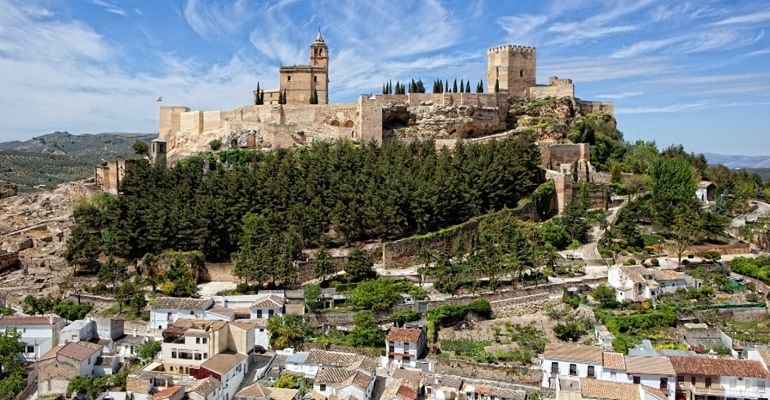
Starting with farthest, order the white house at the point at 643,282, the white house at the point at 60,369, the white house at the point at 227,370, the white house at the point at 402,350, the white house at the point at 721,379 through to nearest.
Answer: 1. the white house at the point at 643,282
2. the white house at the point at 402,350
3. the white house at the point at 60,369
4. the white house at the point at 227,370
5. the white house at the point at 721,379

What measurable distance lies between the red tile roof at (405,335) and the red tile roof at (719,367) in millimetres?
8033

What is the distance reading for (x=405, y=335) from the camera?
22.8 metres

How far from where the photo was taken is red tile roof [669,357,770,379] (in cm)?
1908

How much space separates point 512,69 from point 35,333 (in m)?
31.6

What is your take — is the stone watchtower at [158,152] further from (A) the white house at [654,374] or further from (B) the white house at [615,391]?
(A) the white house at [654,374]

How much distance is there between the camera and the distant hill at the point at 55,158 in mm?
88062

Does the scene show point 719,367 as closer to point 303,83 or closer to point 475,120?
point 475,120

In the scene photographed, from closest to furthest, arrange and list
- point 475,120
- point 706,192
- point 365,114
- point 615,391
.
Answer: point 615,391 → point 706,192 → point 365,114 → point 475,120

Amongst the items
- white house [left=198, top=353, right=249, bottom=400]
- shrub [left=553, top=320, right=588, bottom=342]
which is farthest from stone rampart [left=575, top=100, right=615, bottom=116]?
white house [left=198, top=353, right=249, bottom=400]

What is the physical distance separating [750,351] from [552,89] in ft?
86.6

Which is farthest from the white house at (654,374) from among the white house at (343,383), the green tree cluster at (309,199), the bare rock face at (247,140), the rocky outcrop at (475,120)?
the bare rock face at (247,140)

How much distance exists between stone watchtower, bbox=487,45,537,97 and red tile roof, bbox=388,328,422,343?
24.0m

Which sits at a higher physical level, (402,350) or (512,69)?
(512,69)

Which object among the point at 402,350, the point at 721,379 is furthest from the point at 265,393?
the point at 721,379
